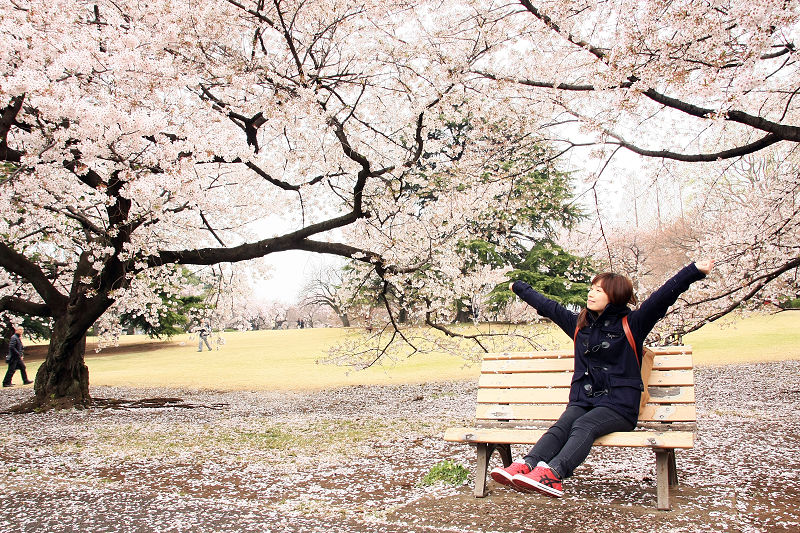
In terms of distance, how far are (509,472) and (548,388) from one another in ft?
3.68

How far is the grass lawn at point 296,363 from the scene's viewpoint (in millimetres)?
17344

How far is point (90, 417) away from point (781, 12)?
996cm

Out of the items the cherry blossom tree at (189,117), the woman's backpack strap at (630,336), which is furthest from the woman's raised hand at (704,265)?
the cherry blossom tree at (189,117)

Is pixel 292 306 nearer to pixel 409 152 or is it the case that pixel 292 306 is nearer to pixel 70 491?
pixel 409 152

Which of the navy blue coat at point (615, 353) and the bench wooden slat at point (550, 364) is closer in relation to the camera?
the navy blue coat at point (615, 353)

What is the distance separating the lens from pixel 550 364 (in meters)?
4.13

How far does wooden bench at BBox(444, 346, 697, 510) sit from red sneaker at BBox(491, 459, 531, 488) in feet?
0.86

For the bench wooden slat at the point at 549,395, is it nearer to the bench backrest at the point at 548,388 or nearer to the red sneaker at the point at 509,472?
the bench backrest at the point at 548,388

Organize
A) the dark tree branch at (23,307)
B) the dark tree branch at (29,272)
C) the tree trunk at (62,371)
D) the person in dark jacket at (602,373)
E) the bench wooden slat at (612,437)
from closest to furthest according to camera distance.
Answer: the bench wooden slat at (612,437)
the person in dark jacket at (602,373)
the dark tree branch at (29,272)
the tree trunk at (62,371)
the dark tree branch at (23,307)

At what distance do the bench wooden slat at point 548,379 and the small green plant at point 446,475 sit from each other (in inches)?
26.9

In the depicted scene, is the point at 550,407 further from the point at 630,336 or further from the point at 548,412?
the point at 630,336

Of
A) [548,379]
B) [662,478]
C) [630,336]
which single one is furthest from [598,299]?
[662,478]

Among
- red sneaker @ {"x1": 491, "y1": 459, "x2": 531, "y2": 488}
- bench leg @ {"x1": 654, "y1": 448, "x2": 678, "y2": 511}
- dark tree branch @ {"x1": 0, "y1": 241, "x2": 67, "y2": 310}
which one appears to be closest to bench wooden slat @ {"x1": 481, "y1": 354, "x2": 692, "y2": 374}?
bench leg @ {"x1": 654, "y1": 448, "x2": 678, "y2": 511}

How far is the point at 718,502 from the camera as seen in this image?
3.49m
